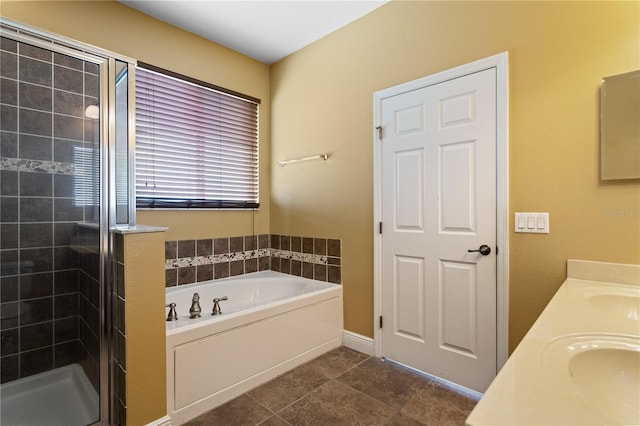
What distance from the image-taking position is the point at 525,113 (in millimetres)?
1790

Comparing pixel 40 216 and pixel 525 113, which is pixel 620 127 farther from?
pixel 40 216

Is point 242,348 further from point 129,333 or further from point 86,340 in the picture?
point 86,340

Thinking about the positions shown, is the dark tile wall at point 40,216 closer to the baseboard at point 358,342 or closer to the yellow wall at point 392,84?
the yellow wall at point 392,84

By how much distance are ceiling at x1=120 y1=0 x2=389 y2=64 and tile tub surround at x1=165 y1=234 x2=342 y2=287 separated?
6.00 feet

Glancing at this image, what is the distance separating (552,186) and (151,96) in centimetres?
288

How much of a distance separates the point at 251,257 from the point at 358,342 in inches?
52.2

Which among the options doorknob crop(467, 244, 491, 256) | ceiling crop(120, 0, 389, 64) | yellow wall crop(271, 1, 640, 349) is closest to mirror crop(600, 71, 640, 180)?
yellow wall crop(271, 1, 640, 349)

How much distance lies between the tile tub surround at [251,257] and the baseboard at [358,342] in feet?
1.46

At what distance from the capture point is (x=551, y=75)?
5.58 feet

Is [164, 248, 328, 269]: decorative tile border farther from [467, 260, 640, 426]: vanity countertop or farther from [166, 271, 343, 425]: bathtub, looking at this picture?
[467, 260, 640, 426]: vanity countertop

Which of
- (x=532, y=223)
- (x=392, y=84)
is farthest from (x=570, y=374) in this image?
(x=392, y=84)

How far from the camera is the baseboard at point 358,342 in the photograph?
252 cm

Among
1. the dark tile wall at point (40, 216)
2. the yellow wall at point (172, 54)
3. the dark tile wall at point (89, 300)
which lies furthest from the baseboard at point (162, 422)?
the yellow wall at point (172, 54)

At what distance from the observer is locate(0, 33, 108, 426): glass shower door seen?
5.91ft
